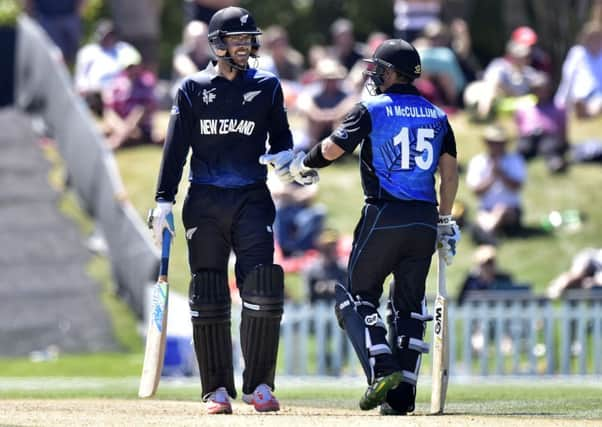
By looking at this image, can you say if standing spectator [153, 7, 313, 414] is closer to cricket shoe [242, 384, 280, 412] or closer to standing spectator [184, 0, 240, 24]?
cricket shoe [242, 384, 280, 412]

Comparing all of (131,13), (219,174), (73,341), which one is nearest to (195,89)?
(219,174)

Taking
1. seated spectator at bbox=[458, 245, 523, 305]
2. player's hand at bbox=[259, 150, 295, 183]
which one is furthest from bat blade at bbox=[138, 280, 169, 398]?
seated spectator at bbox=[458, 245, 523, 305]

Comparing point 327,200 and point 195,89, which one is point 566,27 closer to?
point 327,200

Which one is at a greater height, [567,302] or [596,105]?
[596,105]

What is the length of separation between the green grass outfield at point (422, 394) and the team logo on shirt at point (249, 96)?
2111 millimetres

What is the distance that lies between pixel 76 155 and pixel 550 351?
8.00 meters

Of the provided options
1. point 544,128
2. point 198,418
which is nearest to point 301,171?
point 198,418

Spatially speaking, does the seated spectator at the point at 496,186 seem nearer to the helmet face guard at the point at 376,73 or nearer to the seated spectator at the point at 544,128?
the seated spectator at the point at 544,128

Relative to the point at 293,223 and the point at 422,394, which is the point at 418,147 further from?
the point at 293,223

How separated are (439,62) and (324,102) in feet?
6.07

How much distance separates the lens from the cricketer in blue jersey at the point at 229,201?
382 inches

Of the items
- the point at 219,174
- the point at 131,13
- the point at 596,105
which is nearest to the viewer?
the point at 219,174

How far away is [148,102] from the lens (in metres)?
22.3

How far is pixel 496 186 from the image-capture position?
20156mm
